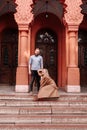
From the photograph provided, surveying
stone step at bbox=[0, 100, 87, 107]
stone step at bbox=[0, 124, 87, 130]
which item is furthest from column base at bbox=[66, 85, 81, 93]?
stone step at bbox=[0, 124, 87, 130]

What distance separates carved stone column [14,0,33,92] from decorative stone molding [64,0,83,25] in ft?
5.05

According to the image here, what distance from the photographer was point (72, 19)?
44.6 ft

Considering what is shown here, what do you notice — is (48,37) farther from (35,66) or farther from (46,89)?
(46,89)

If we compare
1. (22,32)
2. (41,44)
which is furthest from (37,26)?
(22,32)

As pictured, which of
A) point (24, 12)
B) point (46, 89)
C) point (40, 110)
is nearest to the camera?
point (40, 110)

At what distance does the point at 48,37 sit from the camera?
16531mm

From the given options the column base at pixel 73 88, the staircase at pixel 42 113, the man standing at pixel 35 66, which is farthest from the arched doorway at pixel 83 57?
the staircase at pixel 42 113

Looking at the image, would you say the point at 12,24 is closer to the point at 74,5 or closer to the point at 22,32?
the point at 22,32

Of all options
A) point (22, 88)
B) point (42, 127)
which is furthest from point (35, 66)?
point (42, 127)

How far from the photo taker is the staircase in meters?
9.29

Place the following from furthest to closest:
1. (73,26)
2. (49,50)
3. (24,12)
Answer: (49,50), (73,26), (24,12)

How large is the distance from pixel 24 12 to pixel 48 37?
3.31 meters

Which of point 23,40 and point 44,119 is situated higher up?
point 23,40

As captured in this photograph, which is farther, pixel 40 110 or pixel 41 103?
pixel 41 103
